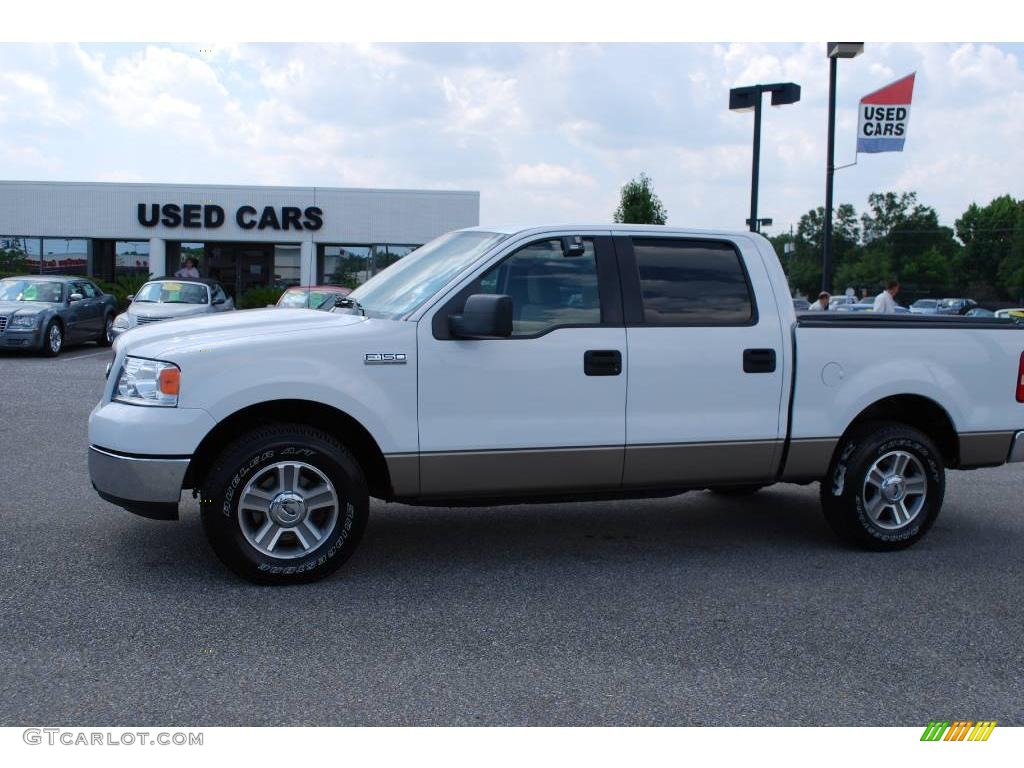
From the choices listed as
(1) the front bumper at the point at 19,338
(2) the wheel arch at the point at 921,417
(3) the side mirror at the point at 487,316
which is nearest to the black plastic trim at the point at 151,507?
(3) the side mirror at the point at 487,316

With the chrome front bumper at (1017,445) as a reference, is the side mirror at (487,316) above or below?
above

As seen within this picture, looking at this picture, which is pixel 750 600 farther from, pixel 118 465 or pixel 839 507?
pixel 118 465

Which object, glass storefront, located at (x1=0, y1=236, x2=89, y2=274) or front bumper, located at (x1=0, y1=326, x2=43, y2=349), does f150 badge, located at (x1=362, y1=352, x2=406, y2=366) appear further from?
glass storefront, located at (x1=0, y1=236, x2=89, y2=274)

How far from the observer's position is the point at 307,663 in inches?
169

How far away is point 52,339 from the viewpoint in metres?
19.2

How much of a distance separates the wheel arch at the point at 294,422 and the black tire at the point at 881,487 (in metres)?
2.73

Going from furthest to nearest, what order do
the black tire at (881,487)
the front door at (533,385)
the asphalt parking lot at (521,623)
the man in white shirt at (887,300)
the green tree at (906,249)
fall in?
the green tree at (906,249) < the man in white shirt at (887,300) < the black tire at (881,487) < the front door at (533,385) < the asphalt parking lot at (521,623)

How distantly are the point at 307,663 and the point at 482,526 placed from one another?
2561mm

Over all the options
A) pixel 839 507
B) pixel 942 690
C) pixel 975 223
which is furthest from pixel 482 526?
pixel 975 223

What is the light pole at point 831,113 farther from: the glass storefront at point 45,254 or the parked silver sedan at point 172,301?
the glass storefront at point 45,254

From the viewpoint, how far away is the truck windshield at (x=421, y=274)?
5.64m

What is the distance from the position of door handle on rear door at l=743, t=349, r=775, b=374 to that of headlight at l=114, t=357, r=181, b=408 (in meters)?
3.10

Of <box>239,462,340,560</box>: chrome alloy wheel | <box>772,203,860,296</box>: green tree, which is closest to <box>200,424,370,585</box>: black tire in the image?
<box>239,462,340,560</box>: chrome alloy wheel
